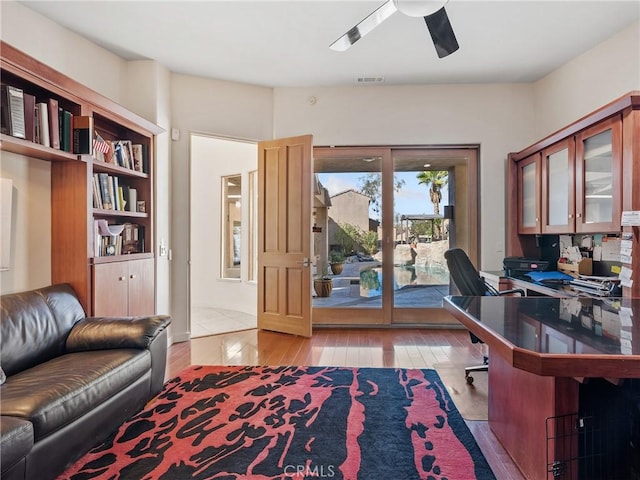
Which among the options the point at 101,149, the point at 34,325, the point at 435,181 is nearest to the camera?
the point at 34,325

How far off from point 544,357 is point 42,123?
3.07m

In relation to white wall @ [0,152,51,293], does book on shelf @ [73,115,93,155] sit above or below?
above

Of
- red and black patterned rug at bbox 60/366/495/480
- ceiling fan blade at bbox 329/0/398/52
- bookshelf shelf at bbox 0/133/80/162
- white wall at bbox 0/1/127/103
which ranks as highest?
white wall at bbox 0/1/127/103

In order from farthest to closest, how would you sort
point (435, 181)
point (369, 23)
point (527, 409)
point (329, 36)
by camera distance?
point (435, 181)
point (329, 36)
point (369, 23)
point (527, 409)

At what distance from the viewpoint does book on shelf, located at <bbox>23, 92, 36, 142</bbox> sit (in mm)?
2131

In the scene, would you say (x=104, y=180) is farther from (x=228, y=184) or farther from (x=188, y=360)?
(x=228, y=184)

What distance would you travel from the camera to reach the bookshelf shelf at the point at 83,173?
2.17 meters

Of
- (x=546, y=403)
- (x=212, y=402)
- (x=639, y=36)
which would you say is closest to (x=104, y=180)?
(x=212, y=402)

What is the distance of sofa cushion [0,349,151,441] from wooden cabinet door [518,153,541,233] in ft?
12.2

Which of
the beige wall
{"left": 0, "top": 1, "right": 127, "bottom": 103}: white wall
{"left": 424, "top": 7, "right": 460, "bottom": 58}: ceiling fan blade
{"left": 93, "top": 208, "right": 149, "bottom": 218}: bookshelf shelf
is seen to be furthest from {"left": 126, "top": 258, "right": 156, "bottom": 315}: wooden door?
{"left": 424, "top": 7, "right": 460, "bottom": 58}: ceiling fan blade

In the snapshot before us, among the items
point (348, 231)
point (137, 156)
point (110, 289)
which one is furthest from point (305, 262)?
point (137, 156)

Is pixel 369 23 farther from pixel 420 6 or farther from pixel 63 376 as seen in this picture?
pixel 63 376

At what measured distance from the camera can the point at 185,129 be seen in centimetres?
386

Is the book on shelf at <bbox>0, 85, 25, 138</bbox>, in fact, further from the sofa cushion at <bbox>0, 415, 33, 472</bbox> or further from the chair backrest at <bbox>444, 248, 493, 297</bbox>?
the chair backrest at <bbox>444, 248, 493, 297</bbox>
